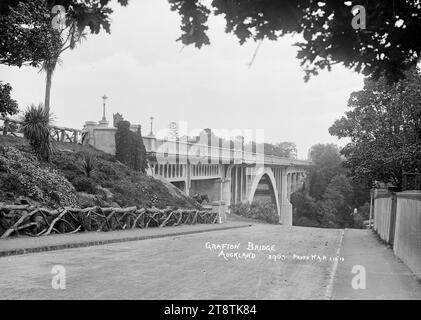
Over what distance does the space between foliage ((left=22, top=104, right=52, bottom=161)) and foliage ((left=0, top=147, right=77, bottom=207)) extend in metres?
0.66

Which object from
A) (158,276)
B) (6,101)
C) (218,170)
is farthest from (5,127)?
(218,170)

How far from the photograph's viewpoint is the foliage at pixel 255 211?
5019 centimetres

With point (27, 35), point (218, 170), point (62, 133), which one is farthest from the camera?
point (218, 170)

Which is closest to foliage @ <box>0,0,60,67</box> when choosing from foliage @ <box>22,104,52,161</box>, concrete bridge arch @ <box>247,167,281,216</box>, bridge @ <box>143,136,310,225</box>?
foliage @ <box>22,104,52,161</box>

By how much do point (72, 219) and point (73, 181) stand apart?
5770 millimetres

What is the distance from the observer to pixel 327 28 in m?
5.05

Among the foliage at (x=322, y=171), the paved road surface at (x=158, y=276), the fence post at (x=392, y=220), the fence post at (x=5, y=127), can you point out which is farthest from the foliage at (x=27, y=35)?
the foliage at (x=322, y=171)

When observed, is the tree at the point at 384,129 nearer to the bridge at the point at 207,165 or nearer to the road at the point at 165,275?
the road at the point at 165,275

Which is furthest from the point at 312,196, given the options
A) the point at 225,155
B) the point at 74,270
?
the point at 74,270

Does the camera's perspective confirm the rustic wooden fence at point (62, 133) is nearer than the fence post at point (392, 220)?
No

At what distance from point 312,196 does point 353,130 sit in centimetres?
6900

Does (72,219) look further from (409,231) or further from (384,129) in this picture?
(384,129)

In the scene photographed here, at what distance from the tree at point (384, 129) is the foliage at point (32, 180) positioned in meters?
11.3

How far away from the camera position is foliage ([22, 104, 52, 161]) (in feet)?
64.0
